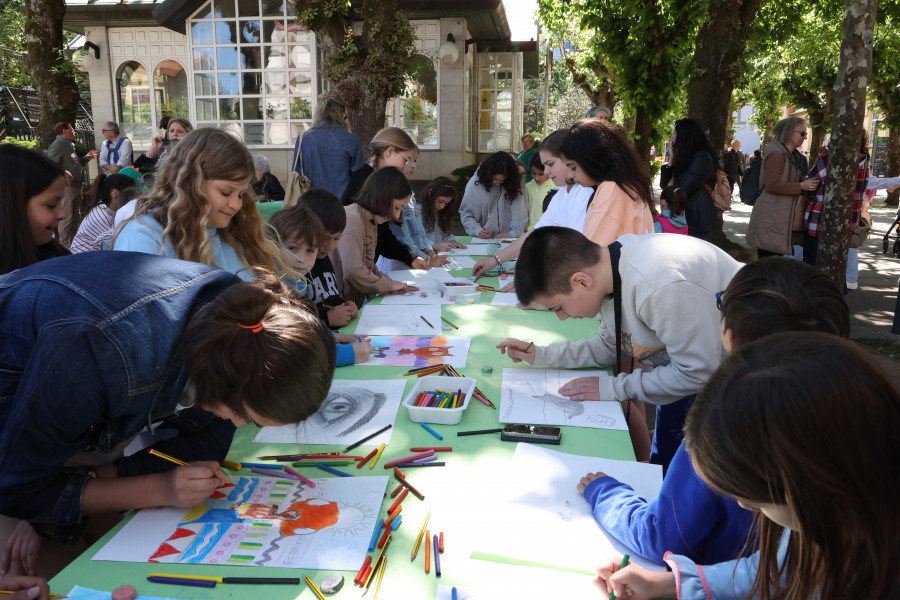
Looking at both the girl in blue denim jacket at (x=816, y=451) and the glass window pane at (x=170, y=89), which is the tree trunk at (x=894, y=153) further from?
the girl in blue denim jacket at (x=816, y=451)

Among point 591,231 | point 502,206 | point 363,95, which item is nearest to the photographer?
point 591,231

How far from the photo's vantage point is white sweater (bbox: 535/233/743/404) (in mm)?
1974

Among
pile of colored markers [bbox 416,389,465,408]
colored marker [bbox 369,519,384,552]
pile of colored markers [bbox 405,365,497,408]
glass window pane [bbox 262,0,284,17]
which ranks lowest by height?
colored marker [bbox 369,519,384,552]

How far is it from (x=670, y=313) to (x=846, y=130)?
2901 mm

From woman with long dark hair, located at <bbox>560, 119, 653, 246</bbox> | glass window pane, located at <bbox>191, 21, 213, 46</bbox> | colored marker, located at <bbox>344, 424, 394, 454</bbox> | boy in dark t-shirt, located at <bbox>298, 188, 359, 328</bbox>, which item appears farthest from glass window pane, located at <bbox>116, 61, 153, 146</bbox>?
colored marker, located at <bbox>344, 424, 394, 454</bbox>

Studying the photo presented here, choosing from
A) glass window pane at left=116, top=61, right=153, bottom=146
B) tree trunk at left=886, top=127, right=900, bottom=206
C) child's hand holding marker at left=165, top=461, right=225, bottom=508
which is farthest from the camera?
tree trunk at left=886, top=127, right=900, bottom=206

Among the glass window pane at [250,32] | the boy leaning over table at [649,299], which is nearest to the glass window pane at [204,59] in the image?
the glass window pane at [250,32]

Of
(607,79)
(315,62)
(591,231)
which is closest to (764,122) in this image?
(607,79)

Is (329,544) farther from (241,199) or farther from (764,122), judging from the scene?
(764,122)

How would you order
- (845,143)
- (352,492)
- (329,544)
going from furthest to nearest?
(845,143), (352,492), (329,544)

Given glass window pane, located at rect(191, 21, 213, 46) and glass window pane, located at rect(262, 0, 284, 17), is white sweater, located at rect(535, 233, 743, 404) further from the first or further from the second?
glass window pane, located at rect(191, 21, 213, 46)

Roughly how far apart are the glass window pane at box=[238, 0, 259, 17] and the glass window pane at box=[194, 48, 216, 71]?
896mm

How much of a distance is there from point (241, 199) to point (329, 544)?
4.48 ft

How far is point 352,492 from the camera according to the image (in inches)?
62.1
